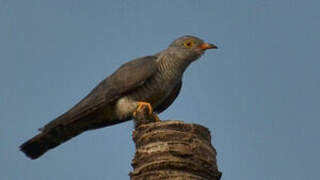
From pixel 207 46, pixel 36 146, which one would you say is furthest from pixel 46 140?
pixel 207 46

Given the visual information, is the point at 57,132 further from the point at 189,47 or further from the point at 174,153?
the point at 174,153

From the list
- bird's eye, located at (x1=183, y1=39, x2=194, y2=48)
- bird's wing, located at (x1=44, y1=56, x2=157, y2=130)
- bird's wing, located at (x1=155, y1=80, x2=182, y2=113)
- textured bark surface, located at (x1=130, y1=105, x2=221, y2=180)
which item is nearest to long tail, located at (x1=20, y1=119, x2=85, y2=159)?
bird's wing, located at (x1=44, y1=56, x2=157, y2=130)

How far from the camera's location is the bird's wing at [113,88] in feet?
20.8

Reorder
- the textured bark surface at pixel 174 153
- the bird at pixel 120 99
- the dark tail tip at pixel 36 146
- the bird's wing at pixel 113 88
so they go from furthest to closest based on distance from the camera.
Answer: the bird's wing at pixel 113 88, the bird at pixel 120 99, the dark tail tip at pixel 36 146, the textured bark surface at pixel 174 153

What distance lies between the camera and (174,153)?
399 cm

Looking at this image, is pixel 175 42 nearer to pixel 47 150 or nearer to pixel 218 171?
pixel 47 150

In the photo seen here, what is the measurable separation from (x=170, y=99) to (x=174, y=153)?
3322mm

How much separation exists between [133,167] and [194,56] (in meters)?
3.76

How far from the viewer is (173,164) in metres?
3.91

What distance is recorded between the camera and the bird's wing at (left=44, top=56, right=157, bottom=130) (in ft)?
20.8

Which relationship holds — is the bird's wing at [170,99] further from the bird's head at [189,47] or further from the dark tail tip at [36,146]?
the dark tail tip at [36,146]

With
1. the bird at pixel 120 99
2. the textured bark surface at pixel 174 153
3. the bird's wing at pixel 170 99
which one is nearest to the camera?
the textured bark surface at pixel 174 153

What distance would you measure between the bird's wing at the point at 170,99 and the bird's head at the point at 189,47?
1.75 feet

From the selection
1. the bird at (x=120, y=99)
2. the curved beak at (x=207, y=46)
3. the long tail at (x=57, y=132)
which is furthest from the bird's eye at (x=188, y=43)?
the long tail at (x=57, y=132)
